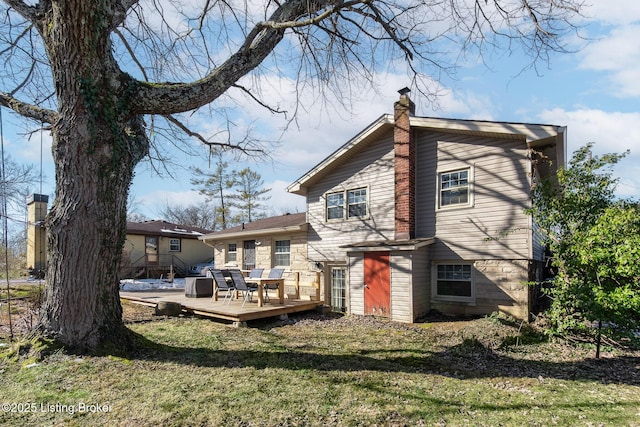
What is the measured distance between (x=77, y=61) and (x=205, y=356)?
4.78 meters

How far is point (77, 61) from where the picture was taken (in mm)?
5188

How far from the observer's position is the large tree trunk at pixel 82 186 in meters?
5.13

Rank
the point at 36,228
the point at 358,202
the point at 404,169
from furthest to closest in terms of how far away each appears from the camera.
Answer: the point at 36,228 → the point at 358,202 → the point at 404,169

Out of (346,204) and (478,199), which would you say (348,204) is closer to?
(346,204)

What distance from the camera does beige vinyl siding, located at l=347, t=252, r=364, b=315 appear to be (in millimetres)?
11125

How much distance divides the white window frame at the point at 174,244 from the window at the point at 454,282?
62.3 feet

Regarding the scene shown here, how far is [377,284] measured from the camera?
35.3 ft

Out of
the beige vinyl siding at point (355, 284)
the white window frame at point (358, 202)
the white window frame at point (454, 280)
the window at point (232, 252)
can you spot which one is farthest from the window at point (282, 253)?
the white window frame at point (454, 280)

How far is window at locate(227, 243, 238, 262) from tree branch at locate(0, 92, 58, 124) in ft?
34.7

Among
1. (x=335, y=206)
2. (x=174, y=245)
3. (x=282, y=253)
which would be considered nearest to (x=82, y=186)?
(x=335, y=206)

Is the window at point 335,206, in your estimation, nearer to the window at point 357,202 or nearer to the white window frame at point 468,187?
the window at point 357,202

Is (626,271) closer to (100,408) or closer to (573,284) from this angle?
(573,284)

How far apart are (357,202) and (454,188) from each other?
3.28 metres

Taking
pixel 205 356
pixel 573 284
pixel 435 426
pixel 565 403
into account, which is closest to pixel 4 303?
pixel 205 356
